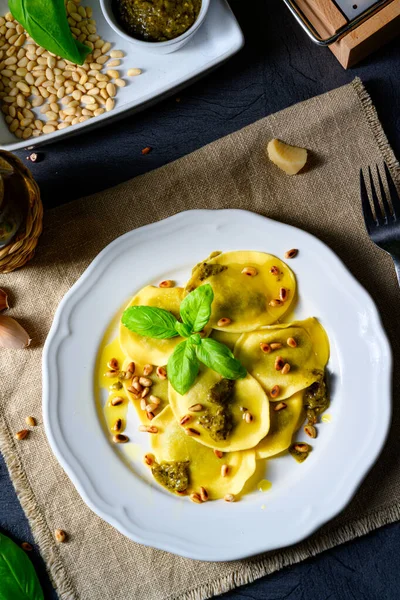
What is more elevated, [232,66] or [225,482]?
[232,66]

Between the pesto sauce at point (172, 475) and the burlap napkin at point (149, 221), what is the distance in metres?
0.27

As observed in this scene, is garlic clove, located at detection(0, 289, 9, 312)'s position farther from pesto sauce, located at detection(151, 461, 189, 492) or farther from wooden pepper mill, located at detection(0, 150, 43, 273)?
pesto sauce, located at detection(151, 461, 189, 492)

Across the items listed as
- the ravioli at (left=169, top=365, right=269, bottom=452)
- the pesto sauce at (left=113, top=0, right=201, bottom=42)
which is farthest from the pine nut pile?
the ravioli at (left=169, top=365, right=269, bottom=452)

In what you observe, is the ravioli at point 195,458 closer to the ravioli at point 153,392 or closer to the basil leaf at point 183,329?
the ravioli at point 153,392

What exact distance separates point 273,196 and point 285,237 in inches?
7.5

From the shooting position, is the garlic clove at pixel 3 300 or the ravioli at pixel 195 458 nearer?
the ravioli at pixel 195 458

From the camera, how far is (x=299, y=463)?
2.01m

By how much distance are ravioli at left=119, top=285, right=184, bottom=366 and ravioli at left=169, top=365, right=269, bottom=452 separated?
0.43ft

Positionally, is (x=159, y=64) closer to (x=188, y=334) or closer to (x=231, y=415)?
(x=188, y=334)

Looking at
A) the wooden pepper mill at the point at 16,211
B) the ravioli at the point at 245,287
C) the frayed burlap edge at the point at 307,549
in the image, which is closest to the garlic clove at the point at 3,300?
the wooden pepper mill at the point at 16,211

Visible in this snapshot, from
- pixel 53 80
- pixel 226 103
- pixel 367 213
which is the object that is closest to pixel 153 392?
pixel 367 213

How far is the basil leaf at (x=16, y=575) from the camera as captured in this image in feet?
6.69

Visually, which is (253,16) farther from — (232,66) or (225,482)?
(225,482)

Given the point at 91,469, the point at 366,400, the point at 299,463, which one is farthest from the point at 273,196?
the point at 91,469
